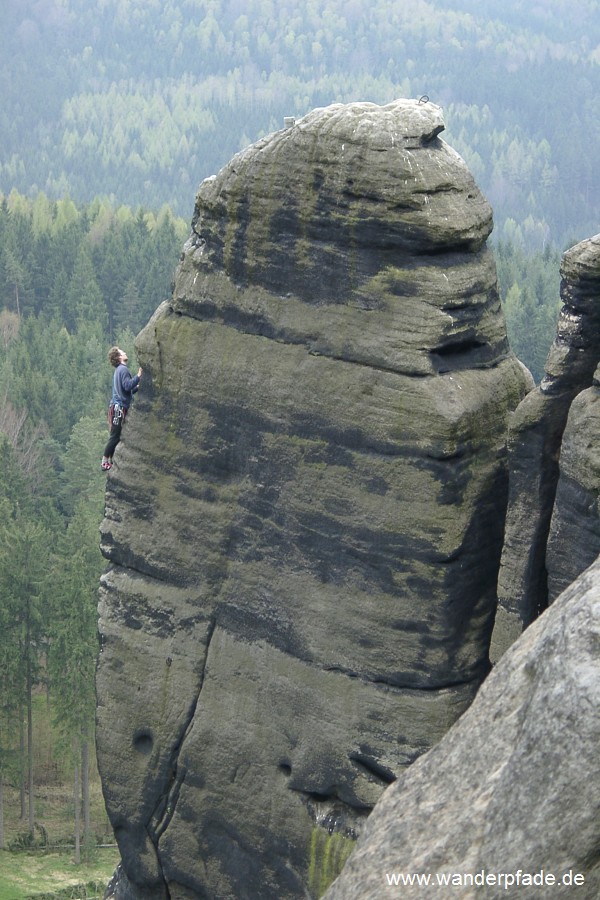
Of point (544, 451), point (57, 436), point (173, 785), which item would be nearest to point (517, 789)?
point (544, 451)

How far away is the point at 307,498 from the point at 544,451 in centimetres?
330

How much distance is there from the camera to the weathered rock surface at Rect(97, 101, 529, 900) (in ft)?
60.8

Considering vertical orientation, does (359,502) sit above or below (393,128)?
below

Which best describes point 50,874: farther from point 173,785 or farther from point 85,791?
point 173,785

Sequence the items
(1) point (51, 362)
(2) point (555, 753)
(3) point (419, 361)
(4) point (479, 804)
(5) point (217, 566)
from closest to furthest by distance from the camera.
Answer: (2) point (555, 753), (4) point (479, 804), (3) point (419, 361), (5) point (217, 566), (1) point (51, 362)

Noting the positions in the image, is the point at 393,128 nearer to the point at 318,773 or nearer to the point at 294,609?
the point at 294,609

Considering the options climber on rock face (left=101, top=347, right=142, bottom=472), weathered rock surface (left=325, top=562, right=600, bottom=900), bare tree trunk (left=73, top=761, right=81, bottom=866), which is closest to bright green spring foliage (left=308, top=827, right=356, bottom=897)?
weathered rock surface (left=325, top=562, right=600, bottom=900)

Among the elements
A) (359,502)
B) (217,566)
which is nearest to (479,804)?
(359,502)

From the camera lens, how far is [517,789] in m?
12.8

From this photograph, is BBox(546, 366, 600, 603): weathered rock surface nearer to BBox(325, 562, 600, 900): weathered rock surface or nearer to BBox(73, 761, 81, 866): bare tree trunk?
BBox(325, 562, 600, 900): weathered rock surface

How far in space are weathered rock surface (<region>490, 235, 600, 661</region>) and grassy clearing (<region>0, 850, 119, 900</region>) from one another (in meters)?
35.1

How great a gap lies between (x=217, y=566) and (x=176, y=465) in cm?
156

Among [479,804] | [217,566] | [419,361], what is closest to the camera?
[479,804]

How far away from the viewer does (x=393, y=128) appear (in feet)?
61.4
